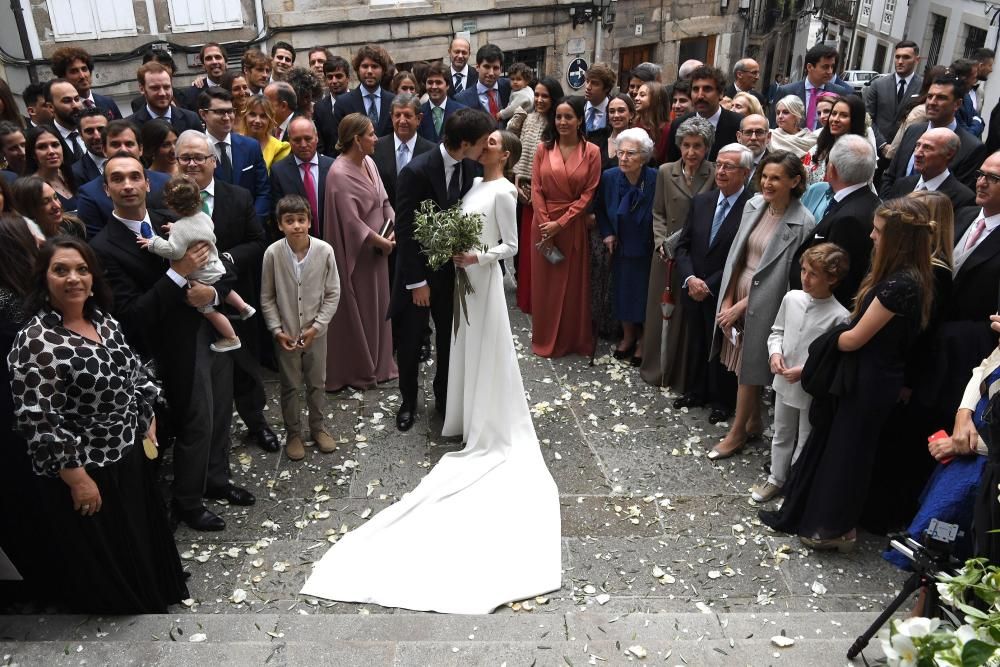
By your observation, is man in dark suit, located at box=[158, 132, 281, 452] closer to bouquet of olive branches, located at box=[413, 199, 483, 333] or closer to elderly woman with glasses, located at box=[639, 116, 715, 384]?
bouquet of olive branches, located at box=[413, 199, 483, 333]

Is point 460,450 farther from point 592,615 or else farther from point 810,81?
point 810,81

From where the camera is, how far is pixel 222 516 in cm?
491

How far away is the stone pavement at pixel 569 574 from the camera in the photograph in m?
3.56

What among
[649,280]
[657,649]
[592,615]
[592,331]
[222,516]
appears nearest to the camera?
[657,649]

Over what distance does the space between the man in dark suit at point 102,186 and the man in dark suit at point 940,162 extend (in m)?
4.79

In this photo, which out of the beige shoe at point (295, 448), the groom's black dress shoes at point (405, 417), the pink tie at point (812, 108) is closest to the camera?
the beige shoe at point (295, 448)

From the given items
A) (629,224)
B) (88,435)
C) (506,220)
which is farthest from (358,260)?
(88,435)

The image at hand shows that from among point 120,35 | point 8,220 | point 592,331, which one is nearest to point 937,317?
point 592,331

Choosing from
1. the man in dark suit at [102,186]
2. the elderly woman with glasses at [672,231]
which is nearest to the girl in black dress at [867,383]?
the elderly woman with glasses at [672,231]

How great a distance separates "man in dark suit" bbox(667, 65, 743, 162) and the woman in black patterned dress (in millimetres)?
5129

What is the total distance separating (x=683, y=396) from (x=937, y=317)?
2285mm

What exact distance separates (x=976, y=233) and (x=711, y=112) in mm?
3389

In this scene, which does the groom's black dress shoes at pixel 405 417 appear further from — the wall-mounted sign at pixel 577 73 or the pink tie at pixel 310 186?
the wall-mounted sign at pixel 577 73

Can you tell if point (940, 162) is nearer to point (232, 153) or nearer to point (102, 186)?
point (232, 153)
